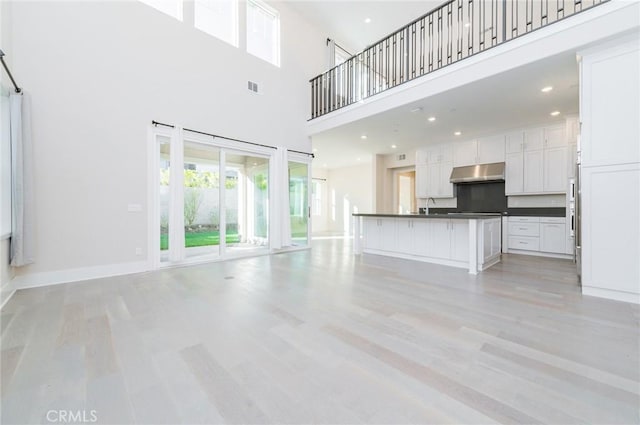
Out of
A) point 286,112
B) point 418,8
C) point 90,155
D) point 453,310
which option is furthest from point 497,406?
point 418,8

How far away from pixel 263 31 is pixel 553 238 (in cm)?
771

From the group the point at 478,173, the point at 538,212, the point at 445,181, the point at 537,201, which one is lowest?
the point at 538,212

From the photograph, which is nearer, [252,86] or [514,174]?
[252,86]

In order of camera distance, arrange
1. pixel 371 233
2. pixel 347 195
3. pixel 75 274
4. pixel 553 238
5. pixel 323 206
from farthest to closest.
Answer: pixel 323 206
pixel 347 195
pixel 371 233
pixel 553 238
pixel 75 274

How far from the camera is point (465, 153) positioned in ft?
22.4

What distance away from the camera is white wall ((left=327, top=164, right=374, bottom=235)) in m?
10.7

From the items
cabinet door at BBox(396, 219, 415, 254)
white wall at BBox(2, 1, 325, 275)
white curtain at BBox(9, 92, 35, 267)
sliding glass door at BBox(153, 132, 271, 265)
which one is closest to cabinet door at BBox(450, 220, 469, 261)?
cabinet door at BBox(396, 219, 415, 254)

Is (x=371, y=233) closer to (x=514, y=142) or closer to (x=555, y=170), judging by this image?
(x=514, y=142)

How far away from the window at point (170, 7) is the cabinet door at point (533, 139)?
24.4 feet

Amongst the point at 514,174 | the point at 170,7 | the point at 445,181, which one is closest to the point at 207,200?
the point at 170,7

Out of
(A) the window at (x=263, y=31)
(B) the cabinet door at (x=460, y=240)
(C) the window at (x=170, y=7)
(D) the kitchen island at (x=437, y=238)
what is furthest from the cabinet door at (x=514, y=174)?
(C) the window at (x=170, y=7)

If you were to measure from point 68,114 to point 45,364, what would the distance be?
3483 millimetres

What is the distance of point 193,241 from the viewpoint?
5.07 m

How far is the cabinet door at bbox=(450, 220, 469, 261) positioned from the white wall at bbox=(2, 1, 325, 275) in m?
4.59
